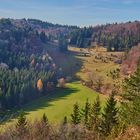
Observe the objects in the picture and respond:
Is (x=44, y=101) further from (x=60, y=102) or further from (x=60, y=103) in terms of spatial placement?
(x=60, y=103)

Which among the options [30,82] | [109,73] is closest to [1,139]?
[30,82]

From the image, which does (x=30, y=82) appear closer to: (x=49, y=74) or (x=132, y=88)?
(x=49, y=74)

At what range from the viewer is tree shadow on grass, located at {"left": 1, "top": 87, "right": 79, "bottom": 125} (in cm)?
12125

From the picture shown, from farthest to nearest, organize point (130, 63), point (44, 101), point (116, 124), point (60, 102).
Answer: point (130, 63), point (44, 101), point (60, 102), point (116, 124)

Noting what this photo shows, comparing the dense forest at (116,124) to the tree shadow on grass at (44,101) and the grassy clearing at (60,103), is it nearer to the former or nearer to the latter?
the grassy clearing at (60,103)

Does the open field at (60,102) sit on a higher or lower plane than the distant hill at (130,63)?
lower

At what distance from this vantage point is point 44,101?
139 meters

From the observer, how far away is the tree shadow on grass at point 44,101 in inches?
4774

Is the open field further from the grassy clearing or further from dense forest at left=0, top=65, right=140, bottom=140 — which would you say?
dense forest at left=0, top=65, right=140, bottom=140

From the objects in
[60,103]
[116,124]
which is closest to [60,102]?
[60,103]

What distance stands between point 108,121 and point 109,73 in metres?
118

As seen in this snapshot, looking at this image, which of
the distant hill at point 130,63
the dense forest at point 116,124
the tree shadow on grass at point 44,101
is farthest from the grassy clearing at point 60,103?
the dense forest at point 116,124

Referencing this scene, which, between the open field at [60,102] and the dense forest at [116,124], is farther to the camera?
the open field at [60,102]

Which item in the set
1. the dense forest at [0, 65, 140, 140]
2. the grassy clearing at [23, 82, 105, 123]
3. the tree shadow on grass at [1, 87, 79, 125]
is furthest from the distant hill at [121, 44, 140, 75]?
the dense forest at [0, 65, 140, 140]
